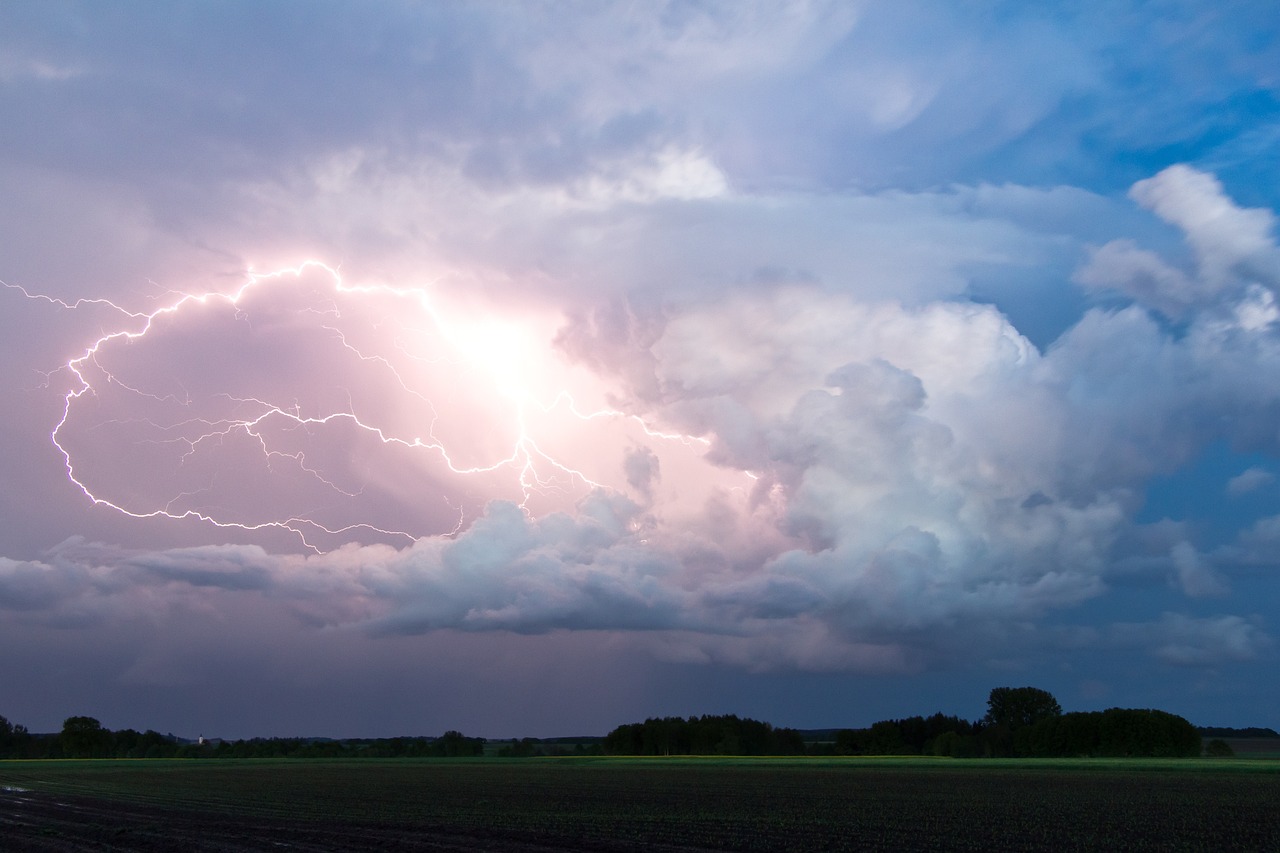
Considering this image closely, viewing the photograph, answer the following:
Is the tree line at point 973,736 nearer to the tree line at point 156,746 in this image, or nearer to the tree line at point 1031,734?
the tree line at point 1031,734

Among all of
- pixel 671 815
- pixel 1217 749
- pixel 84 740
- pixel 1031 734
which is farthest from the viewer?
pixel 84 740

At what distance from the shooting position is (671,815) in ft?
105

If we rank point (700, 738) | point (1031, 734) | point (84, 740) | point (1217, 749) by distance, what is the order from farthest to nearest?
point (84, 740) → point (700, 738) → point (1031, 734) → point (1217, 749)

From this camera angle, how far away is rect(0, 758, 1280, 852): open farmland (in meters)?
24.1

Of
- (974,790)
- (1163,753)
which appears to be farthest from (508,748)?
(974,790)

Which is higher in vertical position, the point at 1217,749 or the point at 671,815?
the point at 1217,749

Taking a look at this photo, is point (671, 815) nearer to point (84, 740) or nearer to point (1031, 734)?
point (1031, 734)

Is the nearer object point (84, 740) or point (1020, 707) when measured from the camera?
point (1020, 707)

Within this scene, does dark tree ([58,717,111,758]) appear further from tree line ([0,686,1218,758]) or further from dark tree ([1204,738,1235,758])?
dark tree ([1204,738,1235,758])

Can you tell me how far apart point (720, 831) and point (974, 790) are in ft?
80.3

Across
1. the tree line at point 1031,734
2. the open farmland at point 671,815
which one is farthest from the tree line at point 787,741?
the open farmland at point 671,815

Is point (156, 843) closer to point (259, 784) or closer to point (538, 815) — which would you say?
point (538, 815)

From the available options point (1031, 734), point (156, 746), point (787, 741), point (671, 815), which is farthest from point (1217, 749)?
point (156, 746)

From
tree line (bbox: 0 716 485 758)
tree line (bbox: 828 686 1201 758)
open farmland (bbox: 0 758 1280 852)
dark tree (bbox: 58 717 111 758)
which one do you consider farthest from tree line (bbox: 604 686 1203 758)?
dark tree (bbox: 58 717 111 758)
